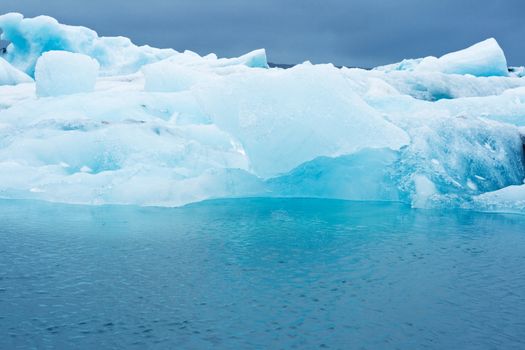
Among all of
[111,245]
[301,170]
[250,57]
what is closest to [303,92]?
[301,170]

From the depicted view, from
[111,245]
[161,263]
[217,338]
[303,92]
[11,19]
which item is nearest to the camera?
[217,338]

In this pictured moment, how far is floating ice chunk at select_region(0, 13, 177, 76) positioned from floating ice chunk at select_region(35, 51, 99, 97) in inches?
310

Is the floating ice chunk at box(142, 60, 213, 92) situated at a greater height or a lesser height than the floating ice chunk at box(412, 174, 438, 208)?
greater

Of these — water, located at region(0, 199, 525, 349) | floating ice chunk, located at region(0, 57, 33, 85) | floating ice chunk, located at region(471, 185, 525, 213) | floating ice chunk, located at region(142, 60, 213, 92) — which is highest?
floating ice chunk, located at region(0, 57, 33, 85)

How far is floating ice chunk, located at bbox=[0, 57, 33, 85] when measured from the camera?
16.6 metres

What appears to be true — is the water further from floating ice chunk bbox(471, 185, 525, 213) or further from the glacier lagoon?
floating ice chunk bbox(471, 185, 525, 213)

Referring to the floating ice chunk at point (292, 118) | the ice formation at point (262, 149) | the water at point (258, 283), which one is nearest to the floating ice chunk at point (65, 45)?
the ice formation at point (262, 149)

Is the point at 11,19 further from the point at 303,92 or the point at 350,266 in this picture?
the point at 350,266

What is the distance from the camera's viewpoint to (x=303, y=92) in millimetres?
7469

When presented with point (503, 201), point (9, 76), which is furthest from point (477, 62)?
point (9, 76)

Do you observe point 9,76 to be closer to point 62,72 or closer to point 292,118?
point 62,72

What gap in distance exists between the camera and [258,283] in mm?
3852

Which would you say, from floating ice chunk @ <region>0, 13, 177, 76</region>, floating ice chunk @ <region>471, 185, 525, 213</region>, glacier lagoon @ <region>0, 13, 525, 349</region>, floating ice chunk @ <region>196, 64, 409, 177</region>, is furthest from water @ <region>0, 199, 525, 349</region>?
floating ice chunk @ <region>0, 13, 177, 76</region>

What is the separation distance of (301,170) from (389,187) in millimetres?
1274
